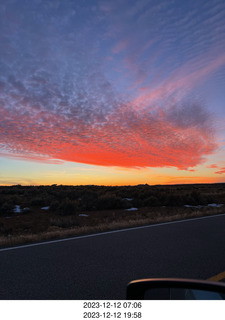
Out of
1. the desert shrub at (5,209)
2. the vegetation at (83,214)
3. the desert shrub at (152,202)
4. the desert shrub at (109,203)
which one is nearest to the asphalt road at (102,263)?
the vegetation at (83,214)

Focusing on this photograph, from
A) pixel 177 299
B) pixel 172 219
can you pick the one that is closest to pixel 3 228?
pixel 172 219

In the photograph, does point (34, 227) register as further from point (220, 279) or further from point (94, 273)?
point (220, 279)

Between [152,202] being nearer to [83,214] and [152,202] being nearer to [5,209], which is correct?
[83,214]

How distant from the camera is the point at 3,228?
12062 millimetres

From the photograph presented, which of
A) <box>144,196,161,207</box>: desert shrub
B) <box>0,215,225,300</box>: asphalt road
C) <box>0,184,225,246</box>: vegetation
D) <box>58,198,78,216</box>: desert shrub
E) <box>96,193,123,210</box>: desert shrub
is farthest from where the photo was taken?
<box>144,196,161,207</box>: desert shrub

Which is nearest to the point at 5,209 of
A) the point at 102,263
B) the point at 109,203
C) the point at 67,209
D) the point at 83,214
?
the point at 67,209

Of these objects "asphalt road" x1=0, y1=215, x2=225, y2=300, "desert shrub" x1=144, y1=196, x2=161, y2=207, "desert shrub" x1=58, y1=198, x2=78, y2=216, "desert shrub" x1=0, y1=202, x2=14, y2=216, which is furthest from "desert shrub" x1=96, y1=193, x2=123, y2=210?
"asphalt road" x1=0, y1=215, x2=225, y2=300

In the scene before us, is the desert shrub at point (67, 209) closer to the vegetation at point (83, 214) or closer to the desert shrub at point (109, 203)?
the vegetation at point (83, 214)

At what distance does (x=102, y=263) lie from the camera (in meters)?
5.37

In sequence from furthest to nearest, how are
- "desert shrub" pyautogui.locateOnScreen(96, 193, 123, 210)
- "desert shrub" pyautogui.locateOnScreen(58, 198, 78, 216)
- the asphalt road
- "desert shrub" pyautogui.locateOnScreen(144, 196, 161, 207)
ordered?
1. "desert shrub" pyautogui.locateOnScreen(144, 196, 161, 207)
2. "desert shrub" pyautogui.locateOnScreen(96, 193, 123, 210)
3. "desert shrub" pyautogui.locateOnScreen(58, 198, 78, 216)
4. the asphalt road

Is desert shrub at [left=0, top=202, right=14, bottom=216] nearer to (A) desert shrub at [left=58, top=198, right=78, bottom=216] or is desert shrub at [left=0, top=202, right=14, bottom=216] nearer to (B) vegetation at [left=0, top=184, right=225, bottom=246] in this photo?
(B) vegetation at [left=0, top=184, right=225, bottom=246]

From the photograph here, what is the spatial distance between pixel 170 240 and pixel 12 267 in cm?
→ 481

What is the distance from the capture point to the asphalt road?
4031 mm

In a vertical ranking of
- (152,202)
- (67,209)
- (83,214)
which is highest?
(152,202)
